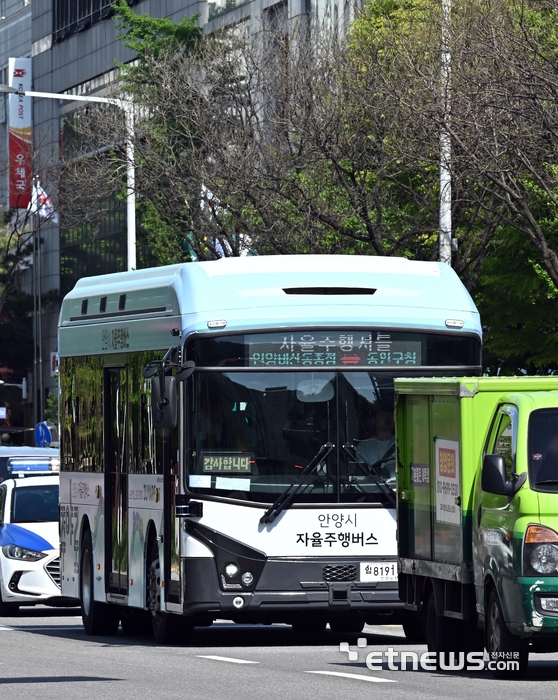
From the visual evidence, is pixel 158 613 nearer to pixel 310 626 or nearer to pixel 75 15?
pixel 310 626

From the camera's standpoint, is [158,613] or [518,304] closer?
[158,613]

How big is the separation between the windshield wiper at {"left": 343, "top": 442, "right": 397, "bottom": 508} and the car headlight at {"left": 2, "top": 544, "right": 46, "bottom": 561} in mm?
7320

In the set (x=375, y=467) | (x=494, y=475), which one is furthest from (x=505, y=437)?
(x=375, y=467)

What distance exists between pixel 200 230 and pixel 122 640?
670 inches

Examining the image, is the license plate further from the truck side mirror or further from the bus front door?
the truck side mirror

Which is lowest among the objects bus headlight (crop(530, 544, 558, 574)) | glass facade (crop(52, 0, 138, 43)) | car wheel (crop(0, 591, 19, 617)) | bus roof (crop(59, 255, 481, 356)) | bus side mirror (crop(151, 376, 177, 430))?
car wheel (crop(0, 591, 19, 617))

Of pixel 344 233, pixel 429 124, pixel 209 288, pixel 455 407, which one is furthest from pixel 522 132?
pixel 455 407

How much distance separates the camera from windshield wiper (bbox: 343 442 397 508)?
15289 mm

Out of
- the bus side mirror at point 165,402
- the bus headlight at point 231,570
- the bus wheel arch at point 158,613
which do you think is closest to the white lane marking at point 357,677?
the bus headlight at point 231,570

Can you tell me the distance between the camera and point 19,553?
858 inches

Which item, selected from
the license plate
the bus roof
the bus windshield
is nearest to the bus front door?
the bus roof

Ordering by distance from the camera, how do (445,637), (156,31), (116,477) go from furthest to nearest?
(156,31)
(116,477)
(445,637)

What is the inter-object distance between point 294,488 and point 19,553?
7.37 metres

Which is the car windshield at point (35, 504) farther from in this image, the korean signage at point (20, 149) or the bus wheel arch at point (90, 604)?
the korean signage at point (20, 149)
